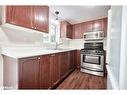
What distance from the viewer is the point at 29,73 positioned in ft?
4.60

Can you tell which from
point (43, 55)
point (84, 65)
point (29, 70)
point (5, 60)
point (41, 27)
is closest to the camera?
point (29, 70)

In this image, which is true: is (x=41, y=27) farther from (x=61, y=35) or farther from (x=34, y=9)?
(x=61, y=35)

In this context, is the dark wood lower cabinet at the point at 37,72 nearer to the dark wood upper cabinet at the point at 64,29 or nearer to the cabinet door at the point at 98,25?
the dark wood upper cabinet at the point at 64,29

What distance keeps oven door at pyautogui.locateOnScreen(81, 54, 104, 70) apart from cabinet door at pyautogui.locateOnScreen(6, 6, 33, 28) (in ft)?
7.75

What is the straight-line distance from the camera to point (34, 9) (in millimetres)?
1955

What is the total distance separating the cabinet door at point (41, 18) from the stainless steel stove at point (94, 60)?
Result: 6.09ft

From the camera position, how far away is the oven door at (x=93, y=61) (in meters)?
3.27

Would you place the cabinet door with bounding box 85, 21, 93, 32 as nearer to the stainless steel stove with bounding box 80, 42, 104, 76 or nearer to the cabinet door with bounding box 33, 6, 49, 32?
the stainless steel stove with bounding box 80, 42, 104, 76

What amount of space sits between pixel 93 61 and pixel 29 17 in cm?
248

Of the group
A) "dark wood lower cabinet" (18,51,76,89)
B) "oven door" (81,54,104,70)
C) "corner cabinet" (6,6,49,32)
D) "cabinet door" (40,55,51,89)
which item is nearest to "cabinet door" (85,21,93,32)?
"oven door" (81,54,104,70)

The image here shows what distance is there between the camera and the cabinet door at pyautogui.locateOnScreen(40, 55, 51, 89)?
168cm

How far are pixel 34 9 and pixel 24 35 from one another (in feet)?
1.76

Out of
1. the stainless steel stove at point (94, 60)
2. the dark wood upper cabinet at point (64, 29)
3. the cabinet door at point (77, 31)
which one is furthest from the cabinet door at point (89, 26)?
the dark wood upper cabinet at point (64, 29)
